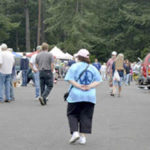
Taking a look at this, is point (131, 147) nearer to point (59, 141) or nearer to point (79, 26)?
point (59, 141)

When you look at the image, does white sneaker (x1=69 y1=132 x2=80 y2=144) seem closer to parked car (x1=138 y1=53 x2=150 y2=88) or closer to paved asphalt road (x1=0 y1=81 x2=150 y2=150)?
paved asphalt road (x1=0 y1=81 x2=150 y2=150)

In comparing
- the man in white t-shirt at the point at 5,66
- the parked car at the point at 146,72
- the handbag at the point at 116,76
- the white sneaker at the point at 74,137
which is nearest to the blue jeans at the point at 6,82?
the man in white t-shirt at the point at 5,66

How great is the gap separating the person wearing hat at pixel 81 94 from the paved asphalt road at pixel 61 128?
0.92 ft

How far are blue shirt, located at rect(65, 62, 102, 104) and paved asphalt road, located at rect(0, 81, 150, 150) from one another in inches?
28.5

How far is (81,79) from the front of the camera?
311 inches

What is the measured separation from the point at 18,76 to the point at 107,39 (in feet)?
124

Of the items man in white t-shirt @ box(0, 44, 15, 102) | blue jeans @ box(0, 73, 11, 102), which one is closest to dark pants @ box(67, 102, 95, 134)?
man in white t-shirt @ box(0, 44, 15, 102)

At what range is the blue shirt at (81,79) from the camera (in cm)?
780

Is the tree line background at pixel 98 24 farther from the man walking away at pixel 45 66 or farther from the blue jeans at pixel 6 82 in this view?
the man walking away at pixel 45 66

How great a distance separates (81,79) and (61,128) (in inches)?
75.4

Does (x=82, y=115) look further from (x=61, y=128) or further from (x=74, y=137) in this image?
(x=61, y=128)

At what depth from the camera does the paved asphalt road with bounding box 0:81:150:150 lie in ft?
25.2

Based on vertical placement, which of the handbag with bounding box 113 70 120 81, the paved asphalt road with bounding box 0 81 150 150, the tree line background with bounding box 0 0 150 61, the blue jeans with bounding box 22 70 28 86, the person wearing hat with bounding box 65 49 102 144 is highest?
the tree line background with bounding box 0 0 150 61

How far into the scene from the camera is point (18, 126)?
968cm
